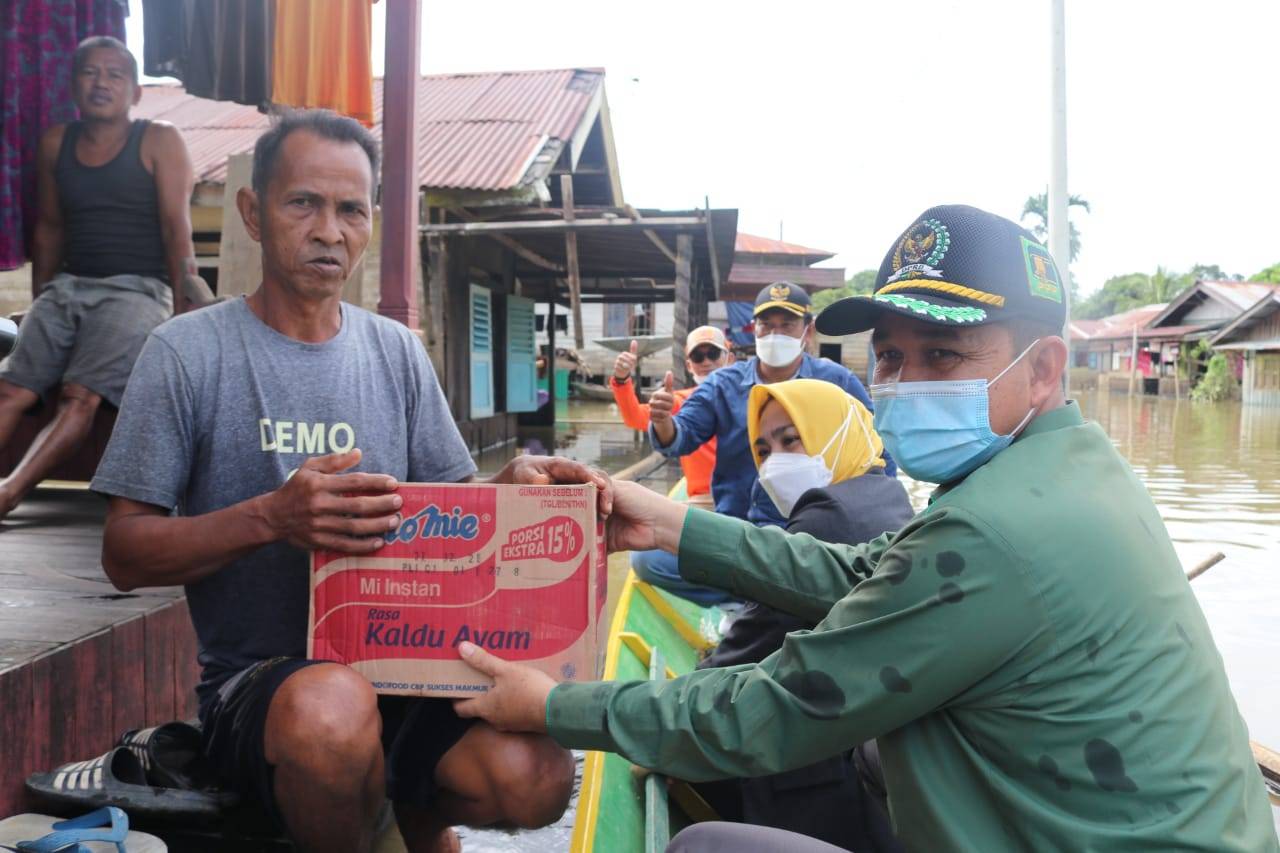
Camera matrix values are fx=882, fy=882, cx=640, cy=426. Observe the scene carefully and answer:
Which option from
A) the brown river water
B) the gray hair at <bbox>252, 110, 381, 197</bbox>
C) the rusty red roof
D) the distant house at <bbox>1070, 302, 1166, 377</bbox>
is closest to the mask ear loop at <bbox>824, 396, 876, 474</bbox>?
the brown river water

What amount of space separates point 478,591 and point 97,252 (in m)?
2.87

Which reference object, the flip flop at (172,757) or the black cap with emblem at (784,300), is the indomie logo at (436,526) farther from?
the black cap with emblem at (784,300)

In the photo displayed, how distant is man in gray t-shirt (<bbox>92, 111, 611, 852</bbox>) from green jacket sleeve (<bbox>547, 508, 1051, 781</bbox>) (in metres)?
0.35

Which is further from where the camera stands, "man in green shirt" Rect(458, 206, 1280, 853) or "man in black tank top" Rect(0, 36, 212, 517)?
"man in black tank top" Rect(0, 36, 212, 517)

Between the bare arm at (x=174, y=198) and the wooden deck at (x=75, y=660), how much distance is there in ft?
3.94

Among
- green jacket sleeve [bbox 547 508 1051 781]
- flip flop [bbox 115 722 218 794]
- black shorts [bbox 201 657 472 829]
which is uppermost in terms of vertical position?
green jacket sleeve [bbox 547 508 1051 781]

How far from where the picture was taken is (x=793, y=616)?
2.25m

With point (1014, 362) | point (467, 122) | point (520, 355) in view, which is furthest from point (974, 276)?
point (520, 355)

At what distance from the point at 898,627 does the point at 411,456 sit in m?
1.33

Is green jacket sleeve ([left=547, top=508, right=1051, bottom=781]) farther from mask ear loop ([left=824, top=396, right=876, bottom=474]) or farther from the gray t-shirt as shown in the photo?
mask ear loop ([left=824, top=396, right=876, bottom=474])

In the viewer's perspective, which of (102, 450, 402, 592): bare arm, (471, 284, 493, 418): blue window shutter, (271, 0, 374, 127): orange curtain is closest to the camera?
(102, 450, 402, 592): bare arm

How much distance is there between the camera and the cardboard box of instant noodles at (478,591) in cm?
173

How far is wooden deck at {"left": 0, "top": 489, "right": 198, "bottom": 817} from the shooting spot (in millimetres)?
2064

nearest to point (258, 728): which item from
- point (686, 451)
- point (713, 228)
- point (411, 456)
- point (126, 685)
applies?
point (411, 456)
